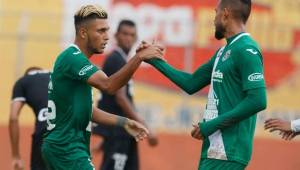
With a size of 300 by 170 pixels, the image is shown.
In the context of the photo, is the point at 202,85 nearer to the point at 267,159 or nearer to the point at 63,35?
the point at 267,159

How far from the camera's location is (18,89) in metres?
9.62

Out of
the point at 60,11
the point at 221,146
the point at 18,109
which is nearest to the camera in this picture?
the point at 221,146

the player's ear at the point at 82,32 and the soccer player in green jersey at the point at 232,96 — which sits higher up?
the player's ear at the point at 82,32

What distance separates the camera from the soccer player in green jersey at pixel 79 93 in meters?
7.37

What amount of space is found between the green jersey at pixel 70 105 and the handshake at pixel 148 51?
1.28 ft

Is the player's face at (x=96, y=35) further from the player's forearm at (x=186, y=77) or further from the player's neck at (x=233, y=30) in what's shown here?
the player's neck at (x=233, y=30)

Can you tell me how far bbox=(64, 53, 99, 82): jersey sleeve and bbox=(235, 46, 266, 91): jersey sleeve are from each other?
1147mm

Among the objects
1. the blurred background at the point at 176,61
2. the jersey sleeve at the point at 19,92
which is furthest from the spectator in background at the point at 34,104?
the blurred background at the point at 176,61

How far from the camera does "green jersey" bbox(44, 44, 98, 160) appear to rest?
743 centimetres

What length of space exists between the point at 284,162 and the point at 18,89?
25.3 feet

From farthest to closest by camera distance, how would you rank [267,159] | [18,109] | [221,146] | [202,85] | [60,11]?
[60,11], [267,159], [18,109], [202,85], [221,146]

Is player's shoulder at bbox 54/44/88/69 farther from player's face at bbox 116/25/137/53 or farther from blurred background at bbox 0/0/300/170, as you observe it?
blurred background at bbox 0/0/300/170

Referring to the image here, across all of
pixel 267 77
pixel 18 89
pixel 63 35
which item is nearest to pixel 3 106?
pixel 63 35

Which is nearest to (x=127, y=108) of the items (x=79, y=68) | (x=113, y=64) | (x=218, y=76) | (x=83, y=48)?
(x=113, y=64)
